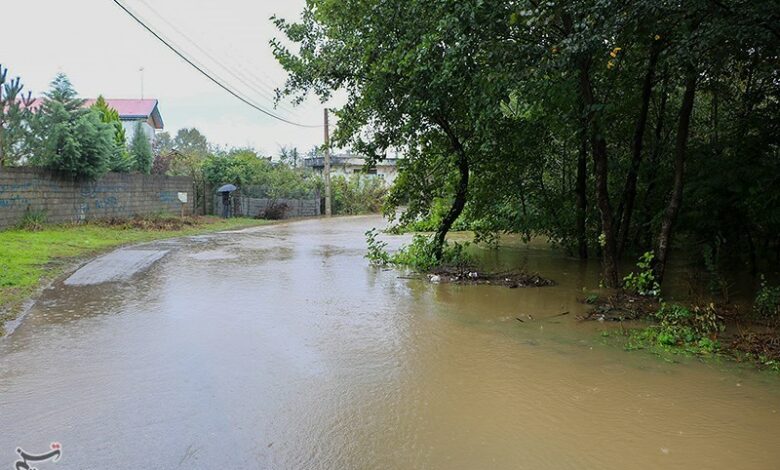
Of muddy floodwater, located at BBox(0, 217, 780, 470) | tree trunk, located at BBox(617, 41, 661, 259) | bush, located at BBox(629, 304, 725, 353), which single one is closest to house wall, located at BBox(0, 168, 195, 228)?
muddy floodwater, located at BBox(0, 217, 780, 470)

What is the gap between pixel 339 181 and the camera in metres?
34.7

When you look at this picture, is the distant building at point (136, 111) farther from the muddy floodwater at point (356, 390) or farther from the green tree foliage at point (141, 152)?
the muddy floodwater at point (356, 390)

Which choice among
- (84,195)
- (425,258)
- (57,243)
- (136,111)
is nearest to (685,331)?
(425,258)

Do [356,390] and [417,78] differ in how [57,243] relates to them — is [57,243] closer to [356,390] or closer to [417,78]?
[417,78]

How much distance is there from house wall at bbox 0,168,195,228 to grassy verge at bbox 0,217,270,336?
60 cm

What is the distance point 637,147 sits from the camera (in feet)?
31.6

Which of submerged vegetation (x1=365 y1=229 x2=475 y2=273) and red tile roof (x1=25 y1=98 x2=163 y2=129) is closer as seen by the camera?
submerged vegetation (x1=365 y1=229 x2=475 y2=273)

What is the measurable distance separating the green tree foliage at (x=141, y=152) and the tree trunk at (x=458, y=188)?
50.2ft

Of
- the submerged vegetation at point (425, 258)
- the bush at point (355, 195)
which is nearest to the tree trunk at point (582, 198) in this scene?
the submerged vegetation at point (425, 258)

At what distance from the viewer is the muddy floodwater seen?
3.54 m

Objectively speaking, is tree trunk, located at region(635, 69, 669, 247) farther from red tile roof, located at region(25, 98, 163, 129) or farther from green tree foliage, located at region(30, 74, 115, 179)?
red tile roof, located at region(25, 98, 163, 129)

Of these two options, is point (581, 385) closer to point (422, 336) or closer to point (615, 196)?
point (422, 336)

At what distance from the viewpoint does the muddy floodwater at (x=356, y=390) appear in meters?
3.54

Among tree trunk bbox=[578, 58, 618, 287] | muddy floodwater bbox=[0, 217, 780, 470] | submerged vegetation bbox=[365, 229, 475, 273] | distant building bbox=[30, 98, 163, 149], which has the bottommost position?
muddy floodwater bbox=[0, 217, 780, 470]
